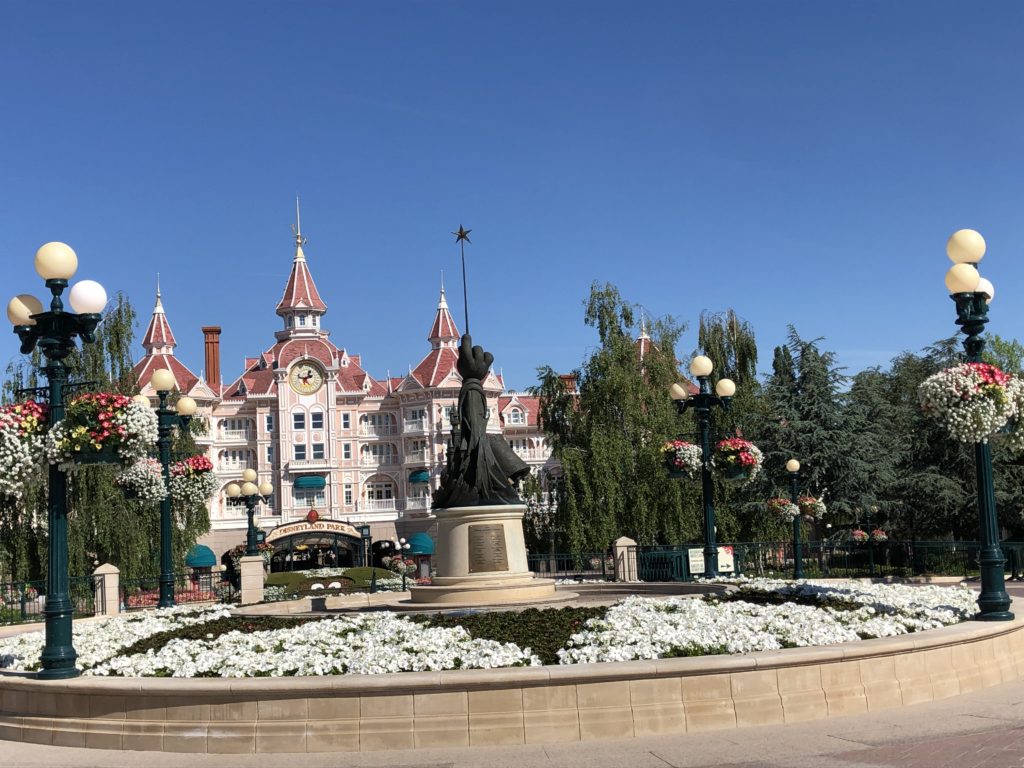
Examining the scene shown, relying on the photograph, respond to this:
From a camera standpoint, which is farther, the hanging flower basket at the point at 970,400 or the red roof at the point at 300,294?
the red roof at the point at 300,294

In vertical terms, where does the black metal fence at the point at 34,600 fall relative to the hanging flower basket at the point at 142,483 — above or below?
below

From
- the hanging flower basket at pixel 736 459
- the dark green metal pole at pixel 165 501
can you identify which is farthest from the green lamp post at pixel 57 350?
the hanging flower basket at pixel 736 459

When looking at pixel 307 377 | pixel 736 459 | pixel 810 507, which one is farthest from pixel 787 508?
pixel 307 377

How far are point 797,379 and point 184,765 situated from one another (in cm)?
3863

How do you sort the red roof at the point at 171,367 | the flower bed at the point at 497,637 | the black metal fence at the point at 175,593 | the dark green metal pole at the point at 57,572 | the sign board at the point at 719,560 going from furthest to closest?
the red roof at the point at 171,367 → the black metal fence at the point at 175,593 → the sign board at the point at 719,560 → the dark green metal pole at the point at 57,572 → the flower bed at the point at 497,637

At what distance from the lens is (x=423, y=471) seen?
271 ft

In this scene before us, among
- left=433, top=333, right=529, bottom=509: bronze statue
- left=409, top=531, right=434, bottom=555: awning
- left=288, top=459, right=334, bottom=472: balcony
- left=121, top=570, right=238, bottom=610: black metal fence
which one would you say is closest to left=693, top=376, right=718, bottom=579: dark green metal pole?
left=433, top=333, right=529, bottom=509: bronze statue

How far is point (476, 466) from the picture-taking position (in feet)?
57.4

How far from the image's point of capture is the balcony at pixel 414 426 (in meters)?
83.1

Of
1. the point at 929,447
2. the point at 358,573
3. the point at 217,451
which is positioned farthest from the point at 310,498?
the point at 929,447

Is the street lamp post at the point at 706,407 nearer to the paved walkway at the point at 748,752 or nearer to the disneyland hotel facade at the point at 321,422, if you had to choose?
the paved walkway at the point at 748,752

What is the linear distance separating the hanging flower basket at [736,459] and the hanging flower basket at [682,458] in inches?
42.4

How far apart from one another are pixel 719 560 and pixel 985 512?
47.3 feet

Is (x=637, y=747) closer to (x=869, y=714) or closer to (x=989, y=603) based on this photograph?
(x=869, y=714)
